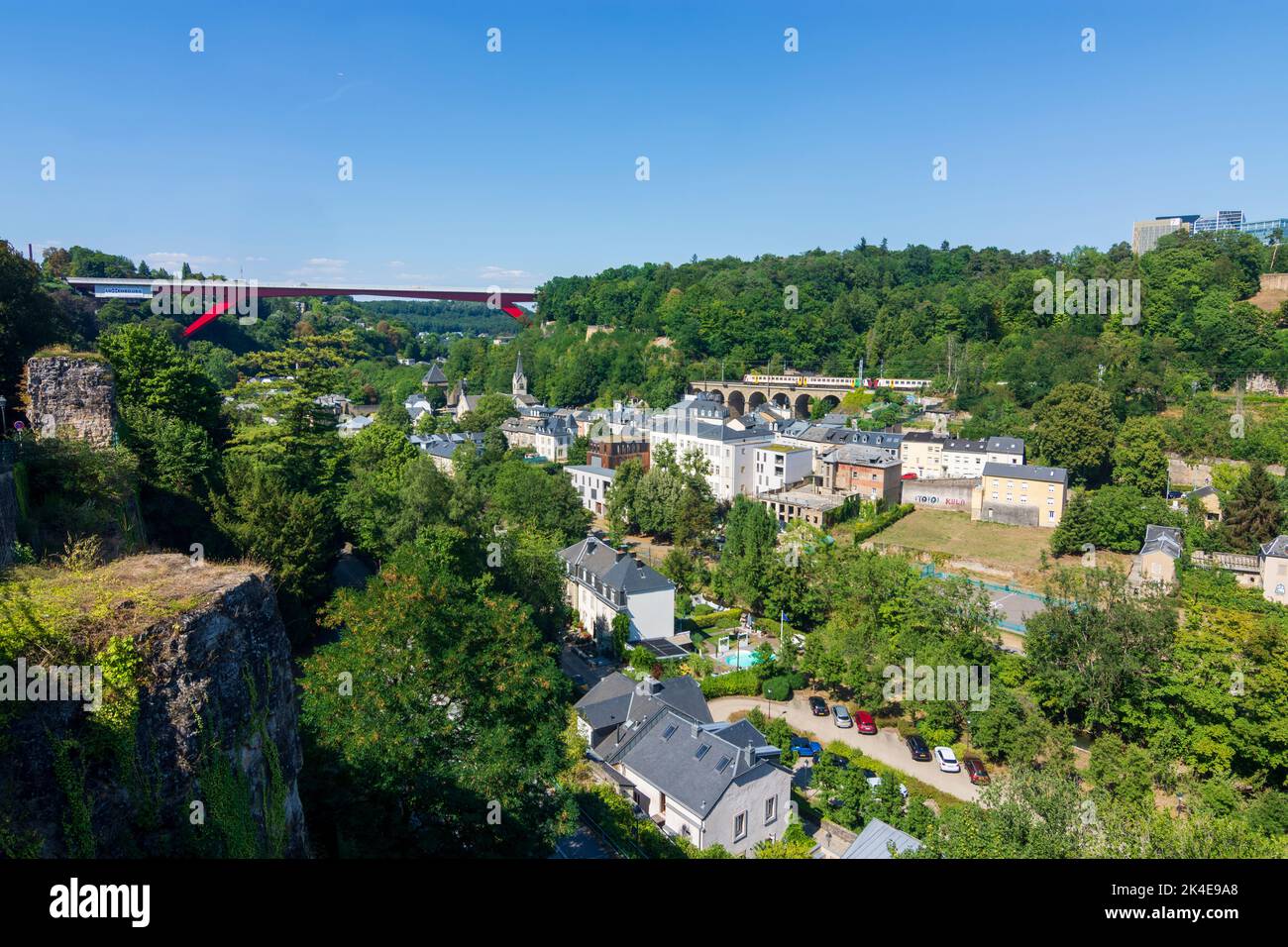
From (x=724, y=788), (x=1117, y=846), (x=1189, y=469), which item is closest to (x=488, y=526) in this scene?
(x=724, y=788)

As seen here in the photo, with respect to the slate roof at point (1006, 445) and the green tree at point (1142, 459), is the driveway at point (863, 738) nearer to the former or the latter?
the green tree at point (1142, 459)

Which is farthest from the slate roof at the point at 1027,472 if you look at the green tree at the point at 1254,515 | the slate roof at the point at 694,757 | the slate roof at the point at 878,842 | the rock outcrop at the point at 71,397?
the rock outcrop at the point at 71,397

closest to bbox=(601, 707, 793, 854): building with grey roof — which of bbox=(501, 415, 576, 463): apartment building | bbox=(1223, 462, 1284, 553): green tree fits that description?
bbox=(1223, 462, 1284, 553): green tree

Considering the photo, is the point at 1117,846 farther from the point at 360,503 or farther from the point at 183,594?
the point at 360,503

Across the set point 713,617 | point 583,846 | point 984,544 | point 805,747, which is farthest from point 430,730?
Result: point 984,544

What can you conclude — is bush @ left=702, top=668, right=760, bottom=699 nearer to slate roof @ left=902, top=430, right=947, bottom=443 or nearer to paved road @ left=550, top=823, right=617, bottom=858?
paved road @ left=550, top=823, right=617, bottom=858

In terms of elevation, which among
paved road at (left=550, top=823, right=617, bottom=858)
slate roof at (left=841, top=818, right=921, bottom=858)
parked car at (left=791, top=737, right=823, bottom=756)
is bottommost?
parked car at (left=791, top=737, right=823, bottom=756)

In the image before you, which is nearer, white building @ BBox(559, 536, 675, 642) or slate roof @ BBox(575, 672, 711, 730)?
slate roof @ BBox(575, 672, 711, 730)
